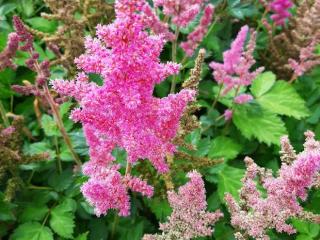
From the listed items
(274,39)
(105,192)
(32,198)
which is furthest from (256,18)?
(105,192)

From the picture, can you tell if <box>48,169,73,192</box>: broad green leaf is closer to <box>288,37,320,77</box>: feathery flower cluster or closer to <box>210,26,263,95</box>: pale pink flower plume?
<box>210,26,263,95</box>: pale pink flower plume

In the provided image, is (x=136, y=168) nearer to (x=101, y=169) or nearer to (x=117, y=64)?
(x=101, y=169)

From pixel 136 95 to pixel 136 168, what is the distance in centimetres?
85

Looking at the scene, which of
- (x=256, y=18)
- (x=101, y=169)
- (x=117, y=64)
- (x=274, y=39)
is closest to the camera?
(x=117, y=64)

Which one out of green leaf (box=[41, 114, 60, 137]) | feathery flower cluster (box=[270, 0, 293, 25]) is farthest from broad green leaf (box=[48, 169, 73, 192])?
feathery flower cluster (box=[270, 0, 293, 25])

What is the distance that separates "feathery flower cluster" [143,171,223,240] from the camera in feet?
5.45

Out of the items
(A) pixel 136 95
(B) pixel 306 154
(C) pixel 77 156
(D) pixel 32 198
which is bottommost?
Result: (D) pixel 32 198

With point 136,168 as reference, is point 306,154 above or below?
above

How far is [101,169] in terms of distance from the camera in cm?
165

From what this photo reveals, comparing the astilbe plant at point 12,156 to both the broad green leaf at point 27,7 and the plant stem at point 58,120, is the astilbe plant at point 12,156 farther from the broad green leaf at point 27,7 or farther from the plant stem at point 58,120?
the broad green leaf at point 27,7

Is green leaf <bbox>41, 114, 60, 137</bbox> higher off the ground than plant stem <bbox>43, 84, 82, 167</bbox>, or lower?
lower

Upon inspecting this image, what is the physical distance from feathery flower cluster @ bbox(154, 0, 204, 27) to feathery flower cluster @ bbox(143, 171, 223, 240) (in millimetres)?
755

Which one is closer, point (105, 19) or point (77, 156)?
point (77, 156)

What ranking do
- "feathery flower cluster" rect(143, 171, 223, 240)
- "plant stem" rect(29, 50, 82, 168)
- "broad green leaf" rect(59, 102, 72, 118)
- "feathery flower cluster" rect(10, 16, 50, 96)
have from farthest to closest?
"broad green leaf" rect(59, 102, 72, 118), "plant stem" rect(29, 50, 82, 168), "feathery flower cluster" rect(10, 16, 50, 96), "feathery flower cluster" rect(143, 171, 223, 240)
